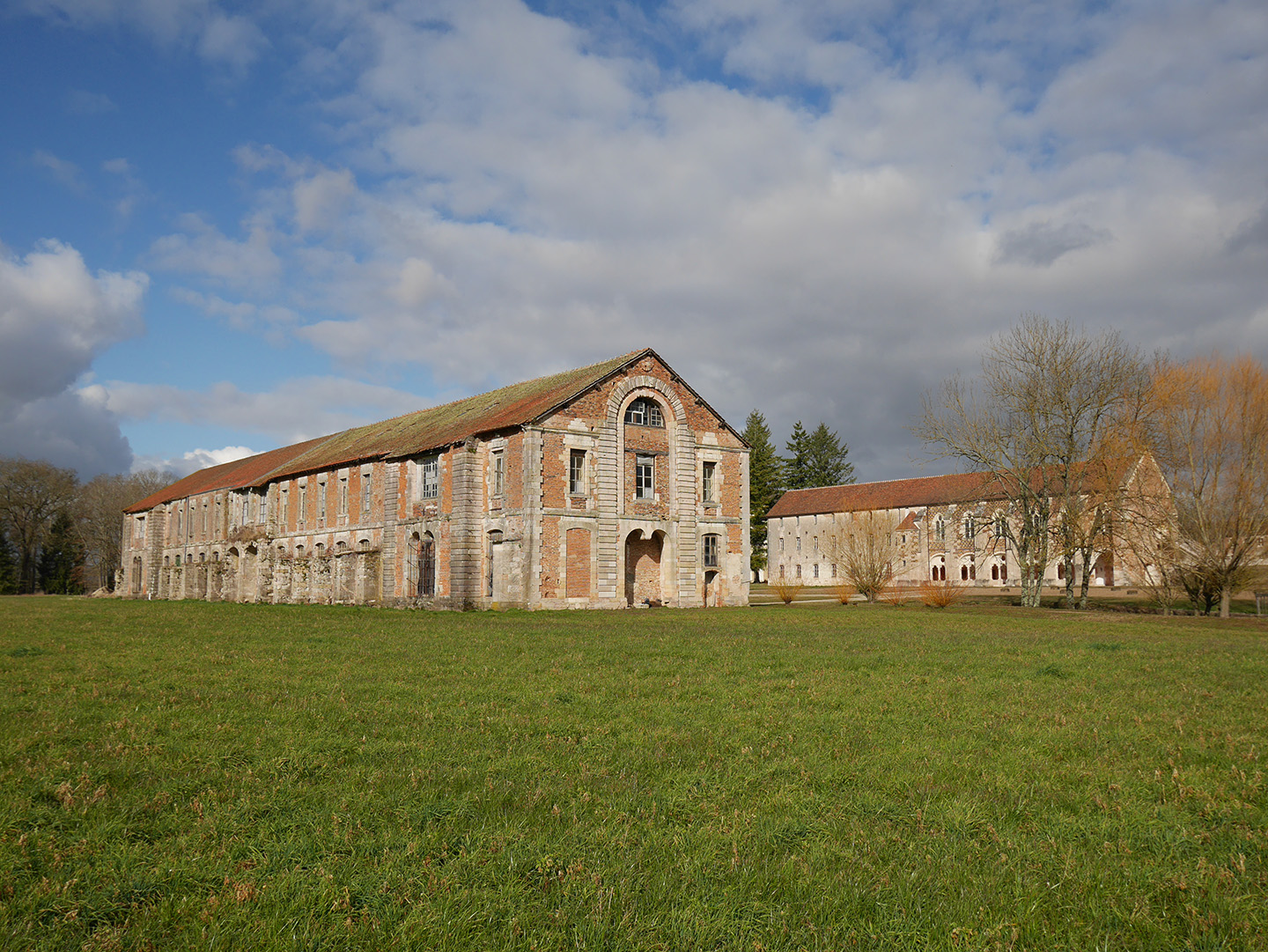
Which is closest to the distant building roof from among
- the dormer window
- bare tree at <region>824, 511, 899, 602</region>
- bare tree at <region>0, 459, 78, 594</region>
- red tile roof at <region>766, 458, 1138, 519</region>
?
the dormer window

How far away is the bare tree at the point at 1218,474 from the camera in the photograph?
31.7 meters

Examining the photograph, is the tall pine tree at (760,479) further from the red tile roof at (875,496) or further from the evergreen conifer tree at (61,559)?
the evergreen conifer tree at (61,559)

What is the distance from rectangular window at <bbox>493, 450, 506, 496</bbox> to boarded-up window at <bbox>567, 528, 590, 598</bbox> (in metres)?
3.56

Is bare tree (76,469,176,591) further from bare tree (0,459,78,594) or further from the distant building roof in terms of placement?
the distant building roof

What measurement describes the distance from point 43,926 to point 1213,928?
5.66 metres

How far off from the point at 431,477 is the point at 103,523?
64.2 m

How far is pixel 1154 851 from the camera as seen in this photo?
5.41m

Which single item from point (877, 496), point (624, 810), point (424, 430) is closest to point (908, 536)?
point (877, 496)

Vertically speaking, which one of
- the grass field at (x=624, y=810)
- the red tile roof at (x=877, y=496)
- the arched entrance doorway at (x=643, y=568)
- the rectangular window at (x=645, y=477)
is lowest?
the grass field at (x=624, y=810)

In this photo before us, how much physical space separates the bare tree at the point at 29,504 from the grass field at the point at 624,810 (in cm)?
8043

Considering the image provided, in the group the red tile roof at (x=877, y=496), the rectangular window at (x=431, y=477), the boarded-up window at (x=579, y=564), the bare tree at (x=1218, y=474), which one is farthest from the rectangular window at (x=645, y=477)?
the red tile roof at (x=877, y=496)

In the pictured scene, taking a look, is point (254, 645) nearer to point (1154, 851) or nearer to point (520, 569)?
point (1154, 851)

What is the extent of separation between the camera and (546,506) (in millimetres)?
34625

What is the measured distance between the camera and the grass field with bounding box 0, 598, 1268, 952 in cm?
428
